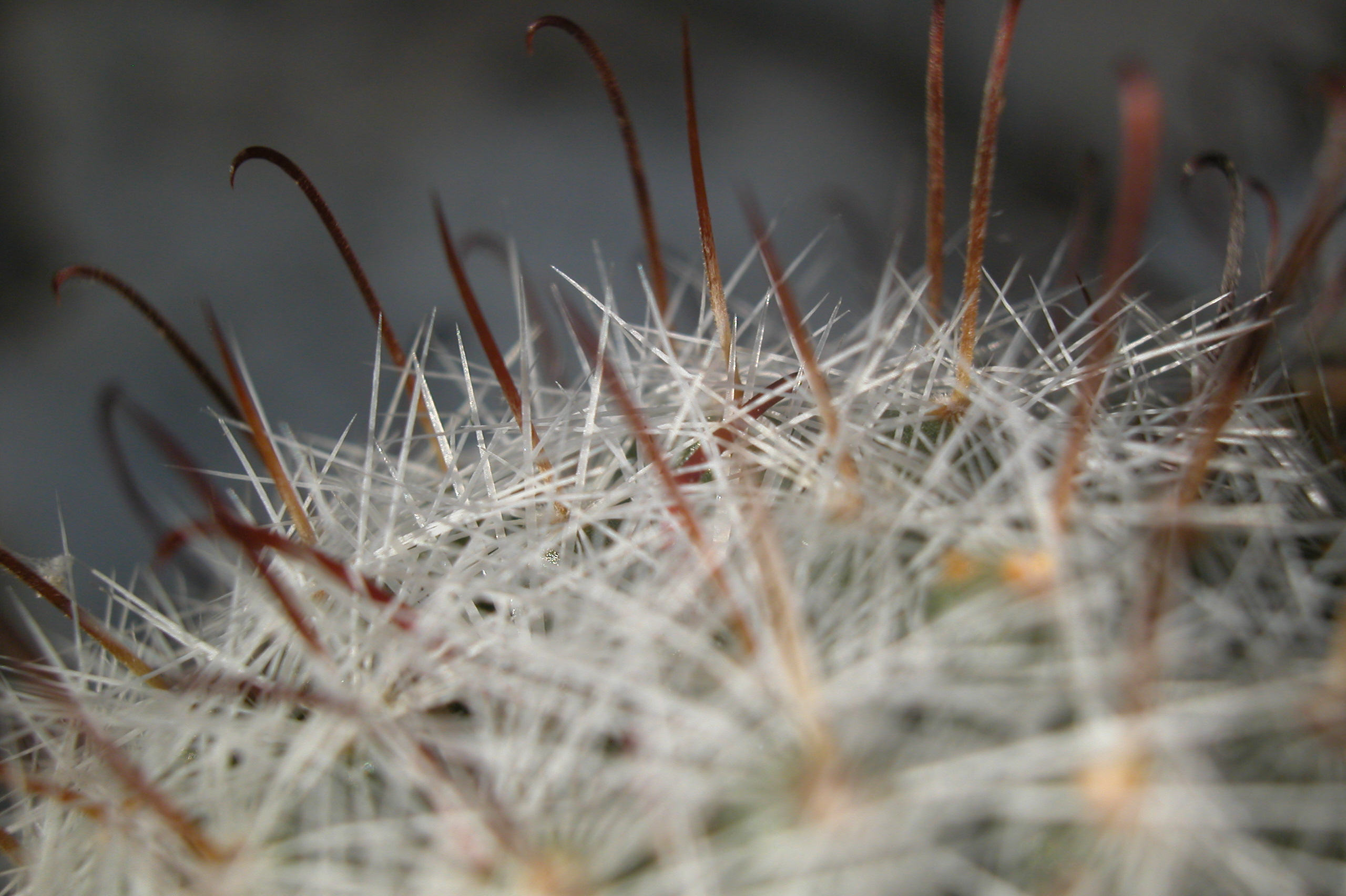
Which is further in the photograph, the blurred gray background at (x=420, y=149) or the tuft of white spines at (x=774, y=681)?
the blurred gray background at (x=420, y=149)

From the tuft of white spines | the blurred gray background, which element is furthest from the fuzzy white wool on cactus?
the blurred gray background

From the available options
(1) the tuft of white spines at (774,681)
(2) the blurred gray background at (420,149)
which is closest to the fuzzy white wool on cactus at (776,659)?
(1) the tuft of white spines at (774,681)

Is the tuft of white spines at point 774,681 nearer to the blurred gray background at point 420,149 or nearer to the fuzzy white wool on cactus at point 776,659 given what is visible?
the fuzzy white wool on cactus at point 776,659

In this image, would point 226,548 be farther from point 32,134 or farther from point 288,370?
point 32,134

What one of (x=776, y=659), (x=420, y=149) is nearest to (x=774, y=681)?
(x=776, y=659)

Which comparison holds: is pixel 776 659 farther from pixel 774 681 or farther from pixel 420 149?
pixel 420 149

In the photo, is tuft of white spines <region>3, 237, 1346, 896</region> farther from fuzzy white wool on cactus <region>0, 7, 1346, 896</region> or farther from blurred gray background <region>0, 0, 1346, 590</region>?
blurred gray background <region>0, 0, 1346, 590</region>

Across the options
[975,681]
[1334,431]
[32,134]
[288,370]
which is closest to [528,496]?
[975,681]

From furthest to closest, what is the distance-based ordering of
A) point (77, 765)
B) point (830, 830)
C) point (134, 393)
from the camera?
1. point (134, 393)
2. point (77, 765)
3. point (830, 830)
